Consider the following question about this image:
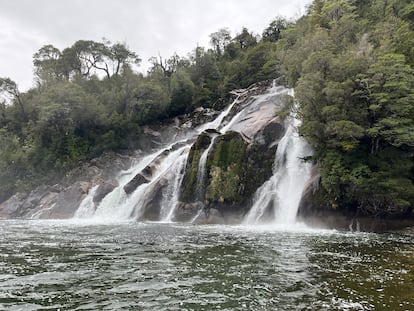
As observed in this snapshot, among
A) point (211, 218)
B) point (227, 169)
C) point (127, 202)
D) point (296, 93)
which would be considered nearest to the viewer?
point (296, 93)

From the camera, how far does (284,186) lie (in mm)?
27203

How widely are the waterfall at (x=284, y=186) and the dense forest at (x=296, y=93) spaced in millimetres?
2284

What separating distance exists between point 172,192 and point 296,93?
13.7 meters

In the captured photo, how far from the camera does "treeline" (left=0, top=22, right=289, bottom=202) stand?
50.6 m

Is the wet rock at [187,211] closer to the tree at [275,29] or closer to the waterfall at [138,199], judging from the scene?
the waterfall at [138,199]

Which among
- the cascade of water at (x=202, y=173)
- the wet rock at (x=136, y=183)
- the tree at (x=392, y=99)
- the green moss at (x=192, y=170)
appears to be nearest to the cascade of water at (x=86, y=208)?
the wet rock at (x=136, y=183)

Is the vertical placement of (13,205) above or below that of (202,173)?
below

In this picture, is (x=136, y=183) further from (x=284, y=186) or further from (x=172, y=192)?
(x=284, y=186)

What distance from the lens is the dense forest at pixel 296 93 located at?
75.0 ft

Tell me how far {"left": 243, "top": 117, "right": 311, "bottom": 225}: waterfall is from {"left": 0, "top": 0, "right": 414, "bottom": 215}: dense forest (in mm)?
2284

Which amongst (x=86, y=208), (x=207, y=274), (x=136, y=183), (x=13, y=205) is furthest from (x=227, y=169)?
(x=13, y=205)

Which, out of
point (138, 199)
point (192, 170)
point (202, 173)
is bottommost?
point (138, 199)

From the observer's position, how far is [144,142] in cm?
5381

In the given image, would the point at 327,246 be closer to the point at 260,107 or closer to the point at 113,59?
the point at 260,107
